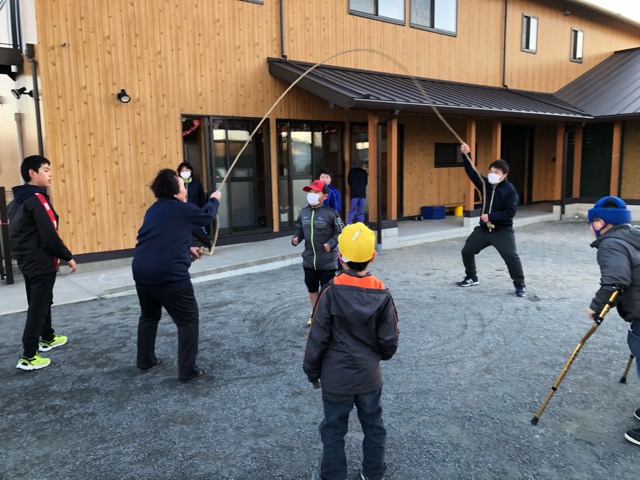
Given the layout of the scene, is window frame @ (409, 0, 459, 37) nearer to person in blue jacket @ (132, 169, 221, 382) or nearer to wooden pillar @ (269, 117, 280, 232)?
wooden pillar @ (269, 117, 280, 232)

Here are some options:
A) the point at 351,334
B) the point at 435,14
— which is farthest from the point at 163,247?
the point at 435,14

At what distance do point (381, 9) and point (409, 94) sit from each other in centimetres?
285

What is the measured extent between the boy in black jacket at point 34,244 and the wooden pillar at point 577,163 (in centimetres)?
1604

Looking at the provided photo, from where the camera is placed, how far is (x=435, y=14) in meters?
13.4

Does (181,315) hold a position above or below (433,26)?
below

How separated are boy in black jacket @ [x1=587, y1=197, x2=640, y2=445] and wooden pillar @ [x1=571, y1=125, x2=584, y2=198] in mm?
14436

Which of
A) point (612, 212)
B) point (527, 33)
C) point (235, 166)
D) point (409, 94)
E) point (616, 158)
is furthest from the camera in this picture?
point (527, 33)

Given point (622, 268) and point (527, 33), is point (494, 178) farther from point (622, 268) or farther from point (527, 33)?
point (527, 33)

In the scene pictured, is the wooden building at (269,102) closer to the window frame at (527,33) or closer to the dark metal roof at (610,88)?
the window frame at (527,33)

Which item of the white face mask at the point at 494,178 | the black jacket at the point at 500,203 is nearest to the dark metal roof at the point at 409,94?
Answer: the white face mask at the point at 494,178

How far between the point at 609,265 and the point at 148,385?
361 centimetres

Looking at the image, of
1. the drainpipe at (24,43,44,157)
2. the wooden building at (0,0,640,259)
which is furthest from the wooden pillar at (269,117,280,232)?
the drainpipe at (24,43,44,157)

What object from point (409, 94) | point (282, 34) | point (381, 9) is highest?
point (381, 9)

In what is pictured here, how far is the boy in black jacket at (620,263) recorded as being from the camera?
3104mm
